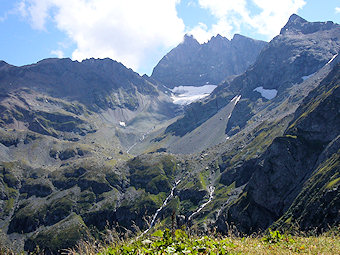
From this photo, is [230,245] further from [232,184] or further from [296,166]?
[232,184]

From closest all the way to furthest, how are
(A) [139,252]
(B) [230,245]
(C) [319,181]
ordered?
(A) [139,252]
(B) [230,245]
(C) [319,181]

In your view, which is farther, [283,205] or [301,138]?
[301,138]

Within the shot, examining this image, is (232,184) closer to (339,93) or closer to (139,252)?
(339,93)

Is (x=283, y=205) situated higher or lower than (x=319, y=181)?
lower

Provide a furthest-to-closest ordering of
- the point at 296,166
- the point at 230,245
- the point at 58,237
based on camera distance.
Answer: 1. the point at 58,237
2. the point at 296,166
3. the point at 230,245

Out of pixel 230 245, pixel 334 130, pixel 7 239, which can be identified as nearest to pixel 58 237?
pixel 7 239

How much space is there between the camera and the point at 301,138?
13375 cm

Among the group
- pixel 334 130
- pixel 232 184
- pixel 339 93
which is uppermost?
pixel 339 93

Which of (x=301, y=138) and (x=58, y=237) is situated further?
(x=58, y=237)

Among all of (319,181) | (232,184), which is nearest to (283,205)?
(319,181)

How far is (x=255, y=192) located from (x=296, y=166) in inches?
816

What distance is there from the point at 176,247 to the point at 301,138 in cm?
13827

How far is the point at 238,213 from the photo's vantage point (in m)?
125

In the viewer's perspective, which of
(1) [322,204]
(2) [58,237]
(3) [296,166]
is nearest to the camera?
(1) [322,204]
